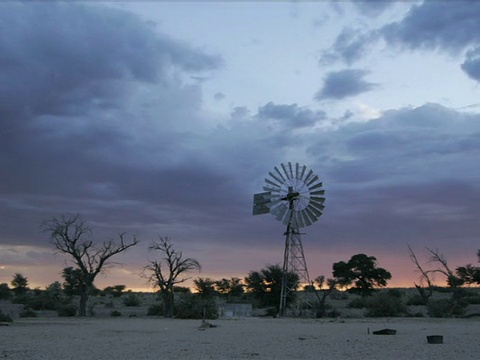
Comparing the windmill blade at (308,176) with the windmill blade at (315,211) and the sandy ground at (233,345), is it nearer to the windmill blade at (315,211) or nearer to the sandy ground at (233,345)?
the windmill blade at (315,211)

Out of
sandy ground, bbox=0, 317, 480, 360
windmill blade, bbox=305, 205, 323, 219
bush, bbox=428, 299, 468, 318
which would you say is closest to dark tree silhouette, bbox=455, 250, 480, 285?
bush, bbox=428, 299, 468, 318

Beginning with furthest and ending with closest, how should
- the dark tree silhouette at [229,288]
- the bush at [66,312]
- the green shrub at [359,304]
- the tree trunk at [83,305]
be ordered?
the dark tree silhouette at [229,288]
the green shrub at [359,304]
the bush at [66,312]
the tree trunk at [83,305]

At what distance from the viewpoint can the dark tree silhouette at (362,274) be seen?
191ft

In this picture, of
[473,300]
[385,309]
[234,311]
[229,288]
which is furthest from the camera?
[229,288]

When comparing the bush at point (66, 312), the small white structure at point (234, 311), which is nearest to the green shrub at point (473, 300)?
the small white structure at point (234, 311)

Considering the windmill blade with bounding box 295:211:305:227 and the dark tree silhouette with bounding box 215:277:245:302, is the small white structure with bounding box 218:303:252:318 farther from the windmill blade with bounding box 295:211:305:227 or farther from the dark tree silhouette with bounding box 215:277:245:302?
the dark tree silhouette with bounding box 215:277:245:302

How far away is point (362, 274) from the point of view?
192 ft

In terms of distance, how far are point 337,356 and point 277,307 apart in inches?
1361

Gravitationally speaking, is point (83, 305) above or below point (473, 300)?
below

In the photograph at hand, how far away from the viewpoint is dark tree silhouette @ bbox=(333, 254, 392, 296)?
191ft

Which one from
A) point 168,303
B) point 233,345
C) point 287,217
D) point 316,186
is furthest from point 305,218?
point 233,345

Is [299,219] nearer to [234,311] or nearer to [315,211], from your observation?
[315,211]

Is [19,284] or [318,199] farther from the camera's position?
[19,284]

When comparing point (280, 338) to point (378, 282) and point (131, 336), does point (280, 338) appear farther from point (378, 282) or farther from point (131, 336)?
point (378, 282)
